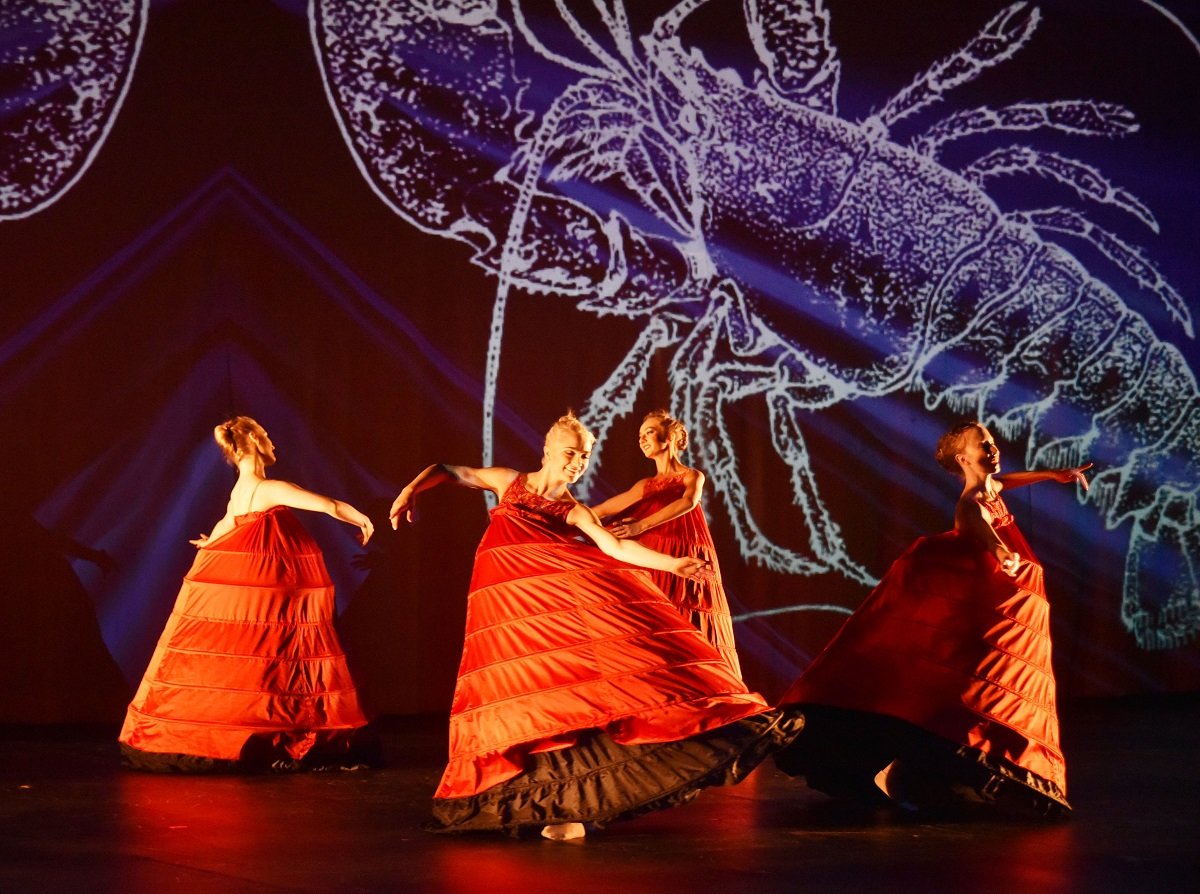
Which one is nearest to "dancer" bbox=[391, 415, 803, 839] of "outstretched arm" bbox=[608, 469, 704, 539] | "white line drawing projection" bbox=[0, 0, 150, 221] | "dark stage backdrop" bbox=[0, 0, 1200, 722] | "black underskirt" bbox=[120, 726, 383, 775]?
"outstretched arm" bbox=[608, 469, 704, 539]

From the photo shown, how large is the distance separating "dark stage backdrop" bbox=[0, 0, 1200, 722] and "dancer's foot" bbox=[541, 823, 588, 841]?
9.96 ft

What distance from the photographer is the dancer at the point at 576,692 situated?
12.2 ft

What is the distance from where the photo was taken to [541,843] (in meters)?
3.79

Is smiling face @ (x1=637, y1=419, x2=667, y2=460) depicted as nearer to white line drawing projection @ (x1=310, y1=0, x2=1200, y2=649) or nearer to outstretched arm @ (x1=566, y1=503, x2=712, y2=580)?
outstretched arm @ (x1=566, y1=503, x2=712, y2=580)

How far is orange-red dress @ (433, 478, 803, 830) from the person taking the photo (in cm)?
371

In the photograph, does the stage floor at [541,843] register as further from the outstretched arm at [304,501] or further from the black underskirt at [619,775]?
the outstretched arm at [304,501]

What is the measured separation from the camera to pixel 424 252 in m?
7.03

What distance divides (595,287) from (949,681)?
3431 millimetres

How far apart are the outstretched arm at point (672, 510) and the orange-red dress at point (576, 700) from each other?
3.68ft

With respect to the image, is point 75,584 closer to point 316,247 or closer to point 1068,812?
point 316,247

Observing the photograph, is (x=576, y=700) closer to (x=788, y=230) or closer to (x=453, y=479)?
(x=453, y=479)

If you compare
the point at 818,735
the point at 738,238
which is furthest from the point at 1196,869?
the point at 738,238

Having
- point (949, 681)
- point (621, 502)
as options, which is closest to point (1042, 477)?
point (949, 681)

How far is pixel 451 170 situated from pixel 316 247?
0.75 meters
